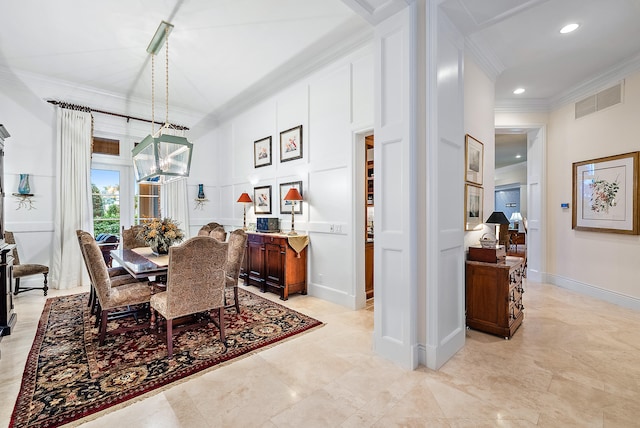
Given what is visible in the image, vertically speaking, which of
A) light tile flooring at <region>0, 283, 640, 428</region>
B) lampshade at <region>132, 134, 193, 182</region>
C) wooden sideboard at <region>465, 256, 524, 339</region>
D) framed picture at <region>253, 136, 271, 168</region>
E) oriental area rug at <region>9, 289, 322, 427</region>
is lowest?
light tile flooring at <region>0, 283, 640, 428</region>

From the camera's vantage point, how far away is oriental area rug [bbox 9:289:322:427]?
6.48 feet

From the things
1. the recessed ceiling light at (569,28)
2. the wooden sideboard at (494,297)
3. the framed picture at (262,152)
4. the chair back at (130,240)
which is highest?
the recessed ceiling light at (569,28)

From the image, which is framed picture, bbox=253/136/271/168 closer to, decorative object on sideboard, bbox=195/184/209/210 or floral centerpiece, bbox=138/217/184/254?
decorative object on sideboard, bbox=195/184/209/210

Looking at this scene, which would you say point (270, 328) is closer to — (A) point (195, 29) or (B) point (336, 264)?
(B) point (336, 264)

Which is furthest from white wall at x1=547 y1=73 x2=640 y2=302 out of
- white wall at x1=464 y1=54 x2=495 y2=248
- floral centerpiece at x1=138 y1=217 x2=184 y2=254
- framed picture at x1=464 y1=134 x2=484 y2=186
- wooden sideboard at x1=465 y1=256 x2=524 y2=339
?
floral centerpiece at x1=138 y1=217 x2=184 y2=254

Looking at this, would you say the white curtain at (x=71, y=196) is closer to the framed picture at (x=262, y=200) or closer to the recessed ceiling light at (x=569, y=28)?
the framed picture at (x=262, y=200)

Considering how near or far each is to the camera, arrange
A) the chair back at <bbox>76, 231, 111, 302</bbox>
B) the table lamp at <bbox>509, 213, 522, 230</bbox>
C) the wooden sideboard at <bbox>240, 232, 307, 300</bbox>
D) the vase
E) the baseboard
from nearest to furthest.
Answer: the chair back at <bbox>76, 231, 111, 302</bbox>, the baseboard, the wooden sideboard at <bbox>240, 232, 307, 300</bbox>, the vase, the table lamp at <bbox>509, 213, 522, 230</bbox>

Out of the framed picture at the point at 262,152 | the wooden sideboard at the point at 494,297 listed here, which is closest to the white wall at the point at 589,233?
the wooden sideboard at the point at 494,297

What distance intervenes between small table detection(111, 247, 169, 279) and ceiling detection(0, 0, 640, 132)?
2757 millimetres

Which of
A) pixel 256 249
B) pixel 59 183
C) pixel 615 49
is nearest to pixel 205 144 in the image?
pixel 59 183

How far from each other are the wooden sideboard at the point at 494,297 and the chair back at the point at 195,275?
8.48 feet

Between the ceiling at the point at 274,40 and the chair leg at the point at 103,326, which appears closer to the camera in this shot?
the chair leg at the point at 103,326

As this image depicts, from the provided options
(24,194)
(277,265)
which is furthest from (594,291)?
(24,194)

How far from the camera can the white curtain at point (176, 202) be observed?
6.12 metres
